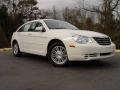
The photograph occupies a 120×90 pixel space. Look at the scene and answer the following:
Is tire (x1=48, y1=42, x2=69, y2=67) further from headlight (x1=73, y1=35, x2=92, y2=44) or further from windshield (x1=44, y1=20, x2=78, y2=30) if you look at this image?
windshield (x1=44, y1=20, x2=78, y2=30)

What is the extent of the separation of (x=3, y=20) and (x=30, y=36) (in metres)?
30.0

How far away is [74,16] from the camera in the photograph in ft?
132

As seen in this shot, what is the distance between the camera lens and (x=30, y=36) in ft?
32.7

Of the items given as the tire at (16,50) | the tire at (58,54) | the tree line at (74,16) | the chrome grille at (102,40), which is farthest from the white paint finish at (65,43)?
the tree line at (74,16)

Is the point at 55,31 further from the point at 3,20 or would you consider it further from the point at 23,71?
the point at 3,20

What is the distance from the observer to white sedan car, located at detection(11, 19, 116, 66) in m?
8.04

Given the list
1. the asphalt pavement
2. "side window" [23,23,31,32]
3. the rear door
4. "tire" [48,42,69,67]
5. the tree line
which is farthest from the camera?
the tree line

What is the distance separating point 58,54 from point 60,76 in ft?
5.12

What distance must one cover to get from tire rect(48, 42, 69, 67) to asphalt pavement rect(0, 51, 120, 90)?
198 mm

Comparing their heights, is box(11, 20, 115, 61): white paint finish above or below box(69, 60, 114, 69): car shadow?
above

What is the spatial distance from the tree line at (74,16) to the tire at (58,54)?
10421mm

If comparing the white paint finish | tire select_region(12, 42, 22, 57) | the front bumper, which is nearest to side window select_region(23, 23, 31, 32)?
the white paint finish

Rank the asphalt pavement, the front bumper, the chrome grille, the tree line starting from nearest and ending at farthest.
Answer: the asphalt pavement → the front bumper → the chrome grille → the tree line

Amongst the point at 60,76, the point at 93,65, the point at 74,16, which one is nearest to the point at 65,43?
the point at 93,65
